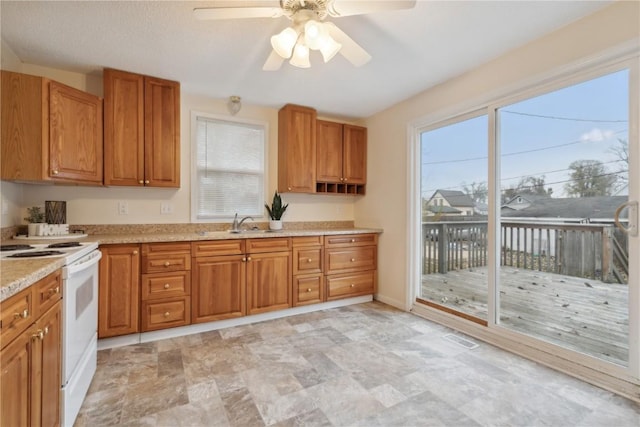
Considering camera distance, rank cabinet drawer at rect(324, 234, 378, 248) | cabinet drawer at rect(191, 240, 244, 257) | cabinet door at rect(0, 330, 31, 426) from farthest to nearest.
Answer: cabinet drawer at rect(324, 234, 378, 248) → cabinet drawer at rect(191, 240, 244, 257) → cabinet door at rect(0, 330, 31, 426)

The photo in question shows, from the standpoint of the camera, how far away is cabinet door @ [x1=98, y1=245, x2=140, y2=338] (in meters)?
2.38

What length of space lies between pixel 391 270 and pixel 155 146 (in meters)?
2.90

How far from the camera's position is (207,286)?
2797 mm

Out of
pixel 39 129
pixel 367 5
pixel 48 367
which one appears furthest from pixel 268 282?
pixel 367 5

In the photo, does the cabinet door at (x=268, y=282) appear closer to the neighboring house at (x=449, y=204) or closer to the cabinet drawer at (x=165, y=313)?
the cabinet drawer at (x=165, y=313)

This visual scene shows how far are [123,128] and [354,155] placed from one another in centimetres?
260

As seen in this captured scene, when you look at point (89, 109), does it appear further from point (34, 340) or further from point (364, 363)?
point (364, 363)

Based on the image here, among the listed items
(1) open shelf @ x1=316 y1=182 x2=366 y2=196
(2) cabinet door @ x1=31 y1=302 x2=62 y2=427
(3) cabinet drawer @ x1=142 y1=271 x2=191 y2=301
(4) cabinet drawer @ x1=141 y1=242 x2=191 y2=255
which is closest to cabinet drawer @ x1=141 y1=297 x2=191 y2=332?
(3) cabinet drawer @ x1=142 y1=271 x2=191 y2=301

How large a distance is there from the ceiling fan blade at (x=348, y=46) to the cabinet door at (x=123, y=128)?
1.96m

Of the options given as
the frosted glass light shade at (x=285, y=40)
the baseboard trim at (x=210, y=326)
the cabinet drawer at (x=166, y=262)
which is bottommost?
the baseboard trim at (x=210, y=326)

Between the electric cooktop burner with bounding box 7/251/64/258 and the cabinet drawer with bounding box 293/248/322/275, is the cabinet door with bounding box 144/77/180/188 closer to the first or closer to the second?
the electric cooktop burner with bounding box 7/251/64/258

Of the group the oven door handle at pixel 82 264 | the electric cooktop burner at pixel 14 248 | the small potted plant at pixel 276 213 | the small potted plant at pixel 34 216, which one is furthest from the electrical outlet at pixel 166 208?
the electric cooktop burner at pixel 14 248

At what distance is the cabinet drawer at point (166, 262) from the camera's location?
8.34 ft

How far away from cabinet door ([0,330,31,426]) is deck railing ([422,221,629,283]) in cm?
303
